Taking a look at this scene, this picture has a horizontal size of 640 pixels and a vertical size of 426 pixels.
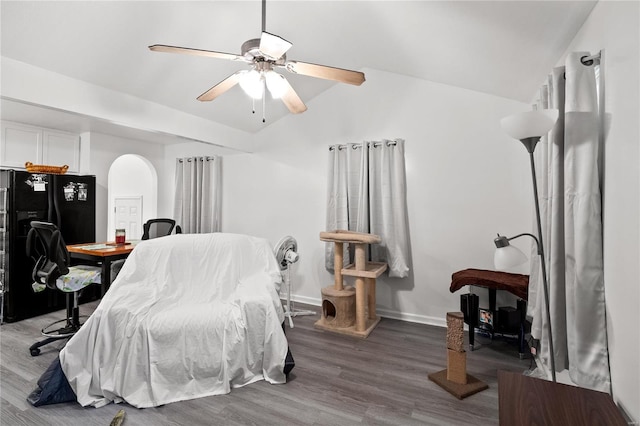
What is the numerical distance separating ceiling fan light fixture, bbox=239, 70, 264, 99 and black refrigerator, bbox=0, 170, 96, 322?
10.5 ft

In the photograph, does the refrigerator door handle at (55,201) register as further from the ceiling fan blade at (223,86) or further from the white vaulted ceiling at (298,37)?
the ceiling fan blade at (223,86)

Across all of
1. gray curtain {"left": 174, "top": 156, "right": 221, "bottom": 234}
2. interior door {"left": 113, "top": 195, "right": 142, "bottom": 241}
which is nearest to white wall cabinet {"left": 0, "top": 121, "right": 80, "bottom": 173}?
interior door {"left": 113, "top": 195, "right": 142, "bottom": 241}

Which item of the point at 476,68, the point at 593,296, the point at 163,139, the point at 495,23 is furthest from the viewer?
the point at 163,139

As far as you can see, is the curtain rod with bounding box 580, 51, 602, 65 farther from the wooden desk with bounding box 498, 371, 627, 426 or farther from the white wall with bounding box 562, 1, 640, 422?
the wooden desk with bounding box 498, 371, 627, 426

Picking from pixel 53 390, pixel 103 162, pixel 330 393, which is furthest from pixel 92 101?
pixel 330 393

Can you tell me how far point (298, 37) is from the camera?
267cm

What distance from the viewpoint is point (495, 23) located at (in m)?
1.88

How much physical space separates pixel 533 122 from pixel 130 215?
5.85 m

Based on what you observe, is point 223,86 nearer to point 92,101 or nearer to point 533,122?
point 92,101

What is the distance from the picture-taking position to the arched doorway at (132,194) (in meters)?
5.22

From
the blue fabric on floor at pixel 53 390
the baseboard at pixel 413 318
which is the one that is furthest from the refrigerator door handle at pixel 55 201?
the baseboard at pixel 413 318

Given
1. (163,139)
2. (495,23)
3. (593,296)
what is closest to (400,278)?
(593,296)

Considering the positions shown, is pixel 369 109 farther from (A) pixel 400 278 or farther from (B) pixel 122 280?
(B) pixel 122 280

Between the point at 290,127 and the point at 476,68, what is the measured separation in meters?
2.33
